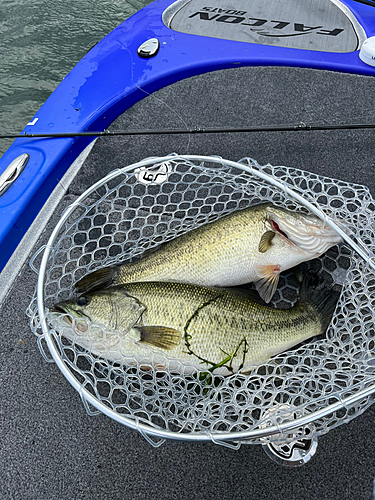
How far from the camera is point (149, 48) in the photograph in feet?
8.97

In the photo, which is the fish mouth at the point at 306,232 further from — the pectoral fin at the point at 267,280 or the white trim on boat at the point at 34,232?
the white trim on boat at the point at 34,232

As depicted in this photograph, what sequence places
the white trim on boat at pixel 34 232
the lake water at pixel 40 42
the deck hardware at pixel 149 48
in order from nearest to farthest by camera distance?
the white trim on boat at pixel 34 232 < the deck hardware at pixel 149 48 < the lake water at pixel 40 42

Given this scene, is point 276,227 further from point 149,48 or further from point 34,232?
point 149,48

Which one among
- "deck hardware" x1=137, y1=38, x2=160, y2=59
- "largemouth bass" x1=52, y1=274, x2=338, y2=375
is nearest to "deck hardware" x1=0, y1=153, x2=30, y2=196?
"largemouth bass" x1=52, y1=274, x2=338, y2=375

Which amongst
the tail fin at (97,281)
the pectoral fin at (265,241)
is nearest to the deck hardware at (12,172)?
the tail fin at (97,281)

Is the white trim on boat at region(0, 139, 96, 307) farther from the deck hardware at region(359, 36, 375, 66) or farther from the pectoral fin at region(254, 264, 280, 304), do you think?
the deck hardware at region(359, 36, 375, 66)

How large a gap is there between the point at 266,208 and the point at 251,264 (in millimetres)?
280

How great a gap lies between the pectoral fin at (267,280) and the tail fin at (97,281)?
653 millimetres

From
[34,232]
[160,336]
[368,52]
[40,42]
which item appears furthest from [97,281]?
[40,42]

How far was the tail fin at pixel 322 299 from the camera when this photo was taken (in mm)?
1653

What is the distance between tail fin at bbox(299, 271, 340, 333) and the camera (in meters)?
1.65

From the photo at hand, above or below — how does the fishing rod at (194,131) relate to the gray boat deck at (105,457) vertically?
above

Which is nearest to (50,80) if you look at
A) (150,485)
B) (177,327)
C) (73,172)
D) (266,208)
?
(73,172)

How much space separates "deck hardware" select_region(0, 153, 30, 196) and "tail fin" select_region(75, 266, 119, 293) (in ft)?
2.64
